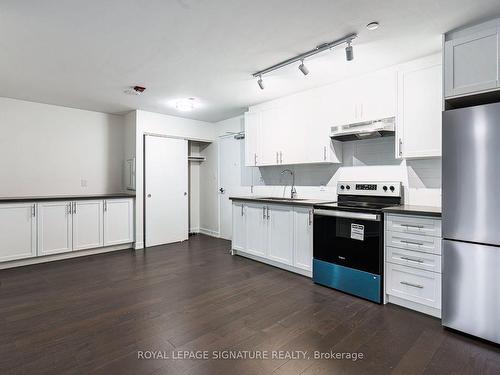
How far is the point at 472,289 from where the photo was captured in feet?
7.00

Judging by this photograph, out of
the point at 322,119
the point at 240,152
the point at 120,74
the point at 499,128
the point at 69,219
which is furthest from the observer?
the point at 240,152

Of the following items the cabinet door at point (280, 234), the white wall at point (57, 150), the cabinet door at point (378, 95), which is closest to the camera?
the cabinet door at point (378, 95)

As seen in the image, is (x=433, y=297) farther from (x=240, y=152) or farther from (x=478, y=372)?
(x=240, y=152)

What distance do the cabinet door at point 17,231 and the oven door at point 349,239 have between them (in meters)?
3.96

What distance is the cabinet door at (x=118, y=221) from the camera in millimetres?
4685

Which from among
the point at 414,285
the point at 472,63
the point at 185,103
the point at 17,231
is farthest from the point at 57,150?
the point at 472,63

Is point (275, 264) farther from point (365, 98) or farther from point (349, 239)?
point (365, 98)

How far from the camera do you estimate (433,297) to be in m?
2.45

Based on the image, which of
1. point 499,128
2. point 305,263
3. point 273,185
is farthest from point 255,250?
point 499,128

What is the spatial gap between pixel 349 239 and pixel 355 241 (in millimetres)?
72

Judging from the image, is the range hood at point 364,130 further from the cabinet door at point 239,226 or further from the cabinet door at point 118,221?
the cabinet door at point 118,221

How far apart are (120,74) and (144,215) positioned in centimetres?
256

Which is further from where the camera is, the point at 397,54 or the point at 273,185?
the point at 273,185

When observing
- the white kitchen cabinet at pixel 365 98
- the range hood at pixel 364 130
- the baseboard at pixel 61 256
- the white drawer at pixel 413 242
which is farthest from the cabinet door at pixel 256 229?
the baseboard at pixel 61 256
